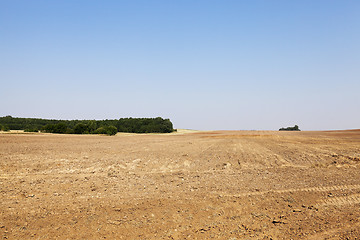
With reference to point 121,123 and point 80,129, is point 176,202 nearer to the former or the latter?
point 80,129

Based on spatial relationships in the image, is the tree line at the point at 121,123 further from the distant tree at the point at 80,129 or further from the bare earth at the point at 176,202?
the bare earth at the point at 176,202

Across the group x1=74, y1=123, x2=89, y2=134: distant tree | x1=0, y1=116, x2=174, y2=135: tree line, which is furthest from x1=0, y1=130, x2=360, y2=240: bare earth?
x1=0, y1=116, x2=174, y2=135: tree line

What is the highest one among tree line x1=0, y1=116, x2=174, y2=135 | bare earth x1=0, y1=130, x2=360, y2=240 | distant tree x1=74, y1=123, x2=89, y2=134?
tree line x1=0, y1=116, x2=174, y2=135

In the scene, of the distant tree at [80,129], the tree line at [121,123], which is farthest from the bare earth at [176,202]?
the tree line at [121,123]

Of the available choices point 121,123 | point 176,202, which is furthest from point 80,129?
point 176,202

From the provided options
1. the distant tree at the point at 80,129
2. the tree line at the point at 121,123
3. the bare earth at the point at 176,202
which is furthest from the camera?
the tree line at the point at 121,123

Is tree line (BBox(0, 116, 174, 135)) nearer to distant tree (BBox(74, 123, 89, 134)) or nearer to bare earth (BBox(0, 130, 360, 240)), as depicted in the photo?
distant tree (BBox(74, 123, 89, 134))

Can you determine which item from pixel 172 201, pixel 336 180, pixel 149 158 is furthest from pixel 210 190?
pixel 149 158

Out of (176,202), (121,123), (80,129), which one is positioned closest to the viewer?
(176,202)

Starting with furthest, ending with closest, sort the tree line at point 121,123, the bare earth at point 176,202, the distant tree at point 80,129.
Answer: the tree line at point 121,123 < the distant tree at point 80,129 < the bare earth at point 176,202

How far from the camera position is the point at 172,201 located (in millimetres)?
7293

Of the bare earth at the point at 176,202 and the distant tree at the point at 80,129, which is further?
the distant tree at the point at 80,129

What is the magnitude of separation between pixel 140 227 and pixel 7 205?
3.84 metres

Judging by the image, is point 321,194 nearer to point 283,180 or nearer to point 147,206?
point 283,180
